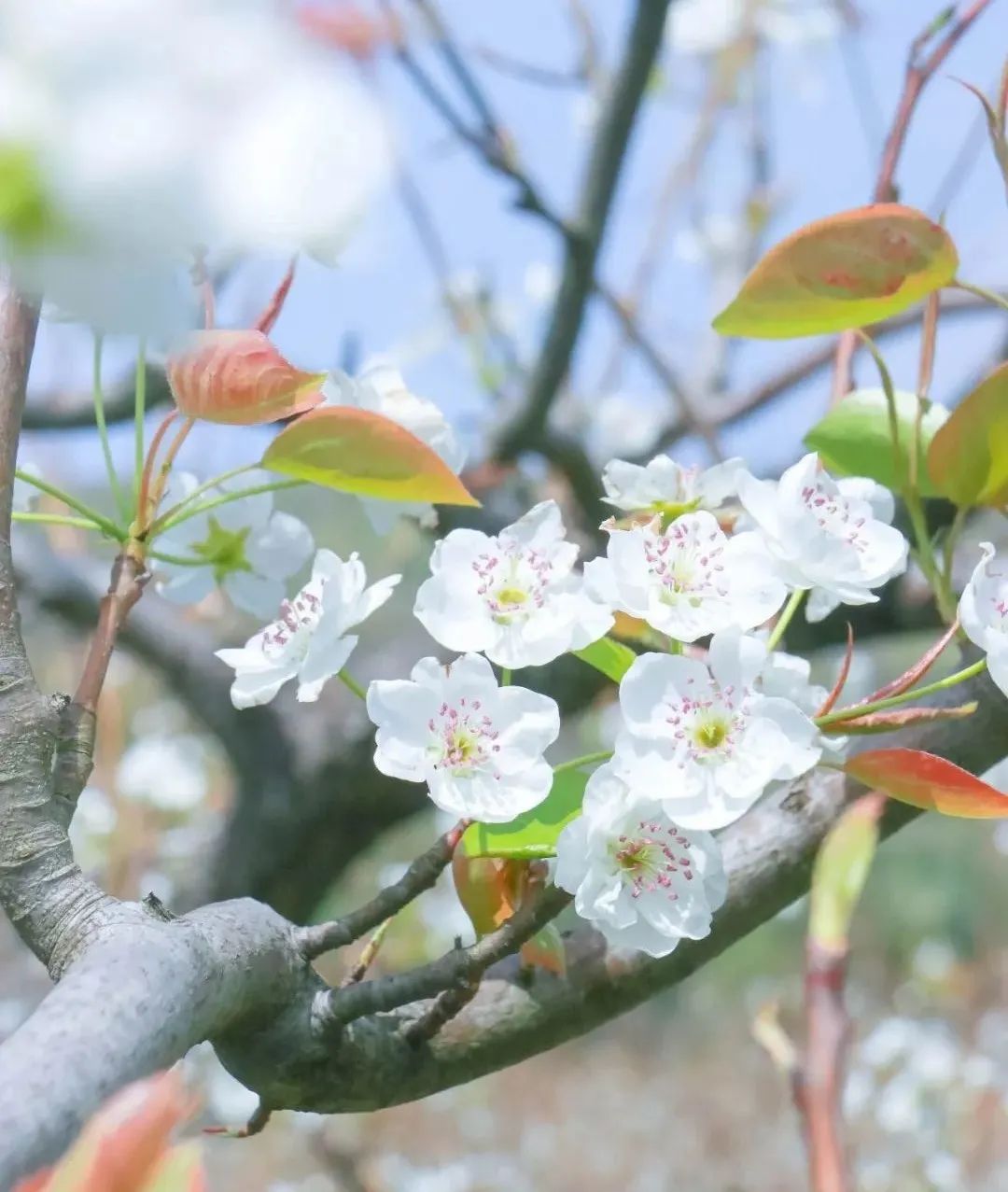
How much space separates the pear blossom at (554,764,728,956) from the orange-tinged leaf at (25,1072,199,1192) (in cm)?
18

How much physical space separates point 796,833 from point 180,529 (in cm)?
27

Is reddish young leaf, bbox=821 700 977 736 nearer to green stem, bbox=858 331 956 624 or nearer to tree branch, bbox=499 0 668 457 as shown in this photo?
green stem, bbox=858 331 956 624

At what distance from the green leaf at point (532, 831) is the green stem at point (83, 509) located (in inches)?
6.0

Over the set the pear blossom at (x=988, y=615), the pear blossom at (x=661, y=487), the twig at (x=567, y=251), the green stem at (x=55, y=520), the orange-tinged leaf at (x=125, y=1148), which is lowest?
the twig at (x=567, y=251)

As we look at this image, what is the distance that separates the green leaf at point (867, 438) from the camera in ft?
1.60

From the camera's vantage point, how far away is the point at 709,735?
1.18ft

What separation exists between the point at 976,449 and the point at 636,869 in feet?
Answer: 0.67

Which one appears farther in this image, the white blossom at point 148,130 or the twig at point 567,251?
the twig at point 567,251

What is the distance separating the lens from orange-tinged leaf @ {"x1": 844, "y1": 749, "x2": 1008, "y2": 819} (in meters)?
0.36

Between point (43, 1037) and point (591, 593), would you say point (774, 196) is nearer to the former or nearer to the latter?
point (591, 593)

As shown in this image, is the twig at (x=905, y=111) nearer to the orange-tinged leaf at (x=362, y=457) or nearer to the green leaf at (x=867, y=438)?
the green leaf at (x=867, y=438)

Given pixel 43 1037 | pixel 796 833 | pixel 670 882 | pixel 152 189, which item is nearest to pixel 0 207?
pixel 152 189

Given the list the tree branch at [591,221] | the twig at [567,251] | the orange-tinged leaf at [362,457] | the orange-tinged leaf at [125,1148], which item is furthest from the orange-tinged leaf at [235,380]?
the tree branch at [591,221]

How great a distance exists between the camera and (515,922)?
355 mm
